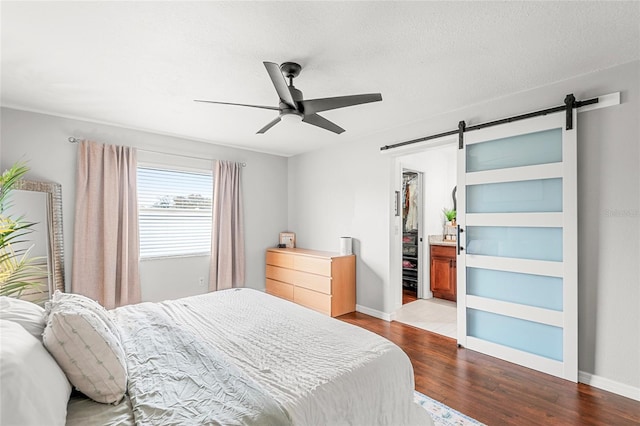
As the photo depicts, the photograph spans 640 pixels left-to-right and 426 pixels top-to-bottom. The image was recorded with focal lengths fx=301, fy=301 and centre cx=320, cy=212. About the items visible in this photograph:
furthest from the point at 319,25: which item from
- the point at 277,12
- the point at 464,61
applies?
the point at 464,61

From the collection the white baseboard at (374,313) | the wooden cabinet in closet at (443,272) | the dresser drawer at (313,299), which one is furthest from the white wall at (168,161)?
the wooden cabinet in closet at (443,272)

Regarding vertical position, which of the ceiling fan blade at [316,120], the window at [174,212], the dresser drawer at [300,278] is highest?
the ceiling fan blade at [316,120]

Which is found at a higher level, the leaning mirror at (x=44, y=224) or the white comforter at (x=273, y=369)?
the leaning mirror at (x=44, y=224)

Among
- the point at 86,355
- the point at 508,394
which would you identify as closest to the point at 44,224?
the point at 86,355

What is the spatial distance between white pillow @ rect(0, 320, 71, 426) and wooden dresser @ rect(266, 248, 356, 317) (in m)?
3.17

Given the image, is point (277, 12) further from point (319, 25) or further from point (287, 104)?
point (287, 104)

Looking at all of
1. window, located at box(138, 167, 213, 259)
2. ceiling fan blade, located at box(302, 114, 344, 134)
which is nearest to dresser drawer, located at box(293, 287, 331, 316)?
window, located at box(138, 167, 213, 259)

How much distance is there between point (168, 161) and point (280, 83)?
9.75 feet

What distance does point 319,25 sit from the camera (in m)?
1.86

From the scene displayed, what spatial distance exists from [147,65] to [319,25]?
142 centimetres

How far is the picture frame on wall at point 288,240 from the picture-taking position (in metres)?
5.36

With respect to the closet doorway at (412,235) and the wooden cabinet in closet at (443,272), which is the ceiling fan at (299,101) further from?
the wooden cabinet in closet at (443,272)

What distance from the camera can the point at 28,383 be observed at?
96 centimetres

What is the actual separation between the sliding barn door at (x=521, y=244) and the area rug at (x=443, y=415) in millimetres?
1133
